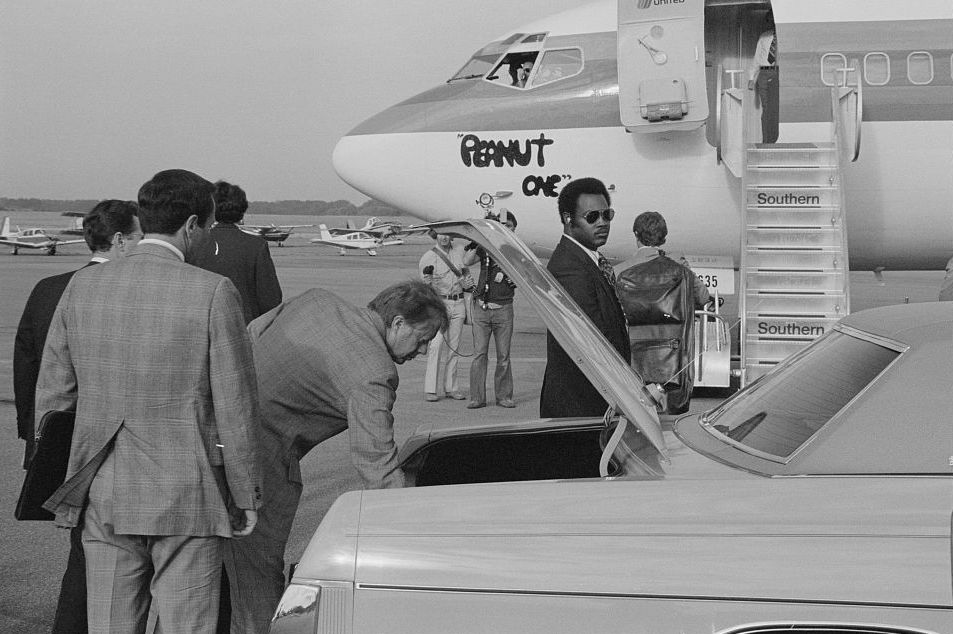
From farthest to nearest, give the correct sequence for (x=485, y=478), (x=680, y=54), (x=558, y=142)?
1. (x=558, y=142)
2. (x=680, y=54)
3. (x=485, y=478)

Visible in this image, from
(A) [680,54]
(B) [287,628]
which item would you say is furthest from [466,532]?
(A) [680,54]

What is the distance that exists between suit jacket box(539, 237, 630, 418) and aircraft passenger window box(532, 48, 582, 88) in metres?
7.70

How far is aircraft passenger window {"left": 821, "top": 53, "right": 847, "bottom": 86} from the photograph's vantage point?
37.5ft

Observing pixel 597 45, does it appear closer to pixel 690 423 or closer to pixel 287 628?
pixel 690 423

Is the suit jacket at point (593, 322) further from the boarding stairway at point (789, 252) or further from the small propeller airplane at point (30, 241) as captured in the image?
the small propeller airplane at point (30, 241)

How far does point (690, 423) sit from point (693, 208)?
855 centimetres

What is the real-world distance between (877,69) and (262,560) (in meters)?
10.1

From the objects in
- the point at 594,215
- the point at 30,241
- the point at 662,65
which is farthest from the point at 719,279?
the point at 30,241

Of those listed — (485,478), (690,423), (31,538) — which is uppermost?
(690,423)

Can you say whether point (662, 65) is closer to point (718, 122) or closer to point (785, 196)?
point (718, 122)

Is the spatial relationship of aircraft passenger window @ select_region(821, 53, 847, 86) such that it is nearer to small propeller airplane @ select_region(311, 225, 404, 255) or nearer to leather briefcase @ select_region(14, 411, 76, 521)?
leather briefcase @ select_region(14, 411, 76, 521)

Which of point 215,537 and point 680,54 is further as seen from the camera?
point 680,54

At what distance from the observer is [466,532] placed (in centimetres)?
246

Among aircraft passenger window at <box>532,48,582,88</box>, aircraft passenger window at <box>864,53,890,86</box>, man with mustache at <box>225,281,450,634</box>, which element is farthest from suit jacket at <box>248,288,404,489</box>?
aircraft passenger window at <box>864,53,890,86</box>
